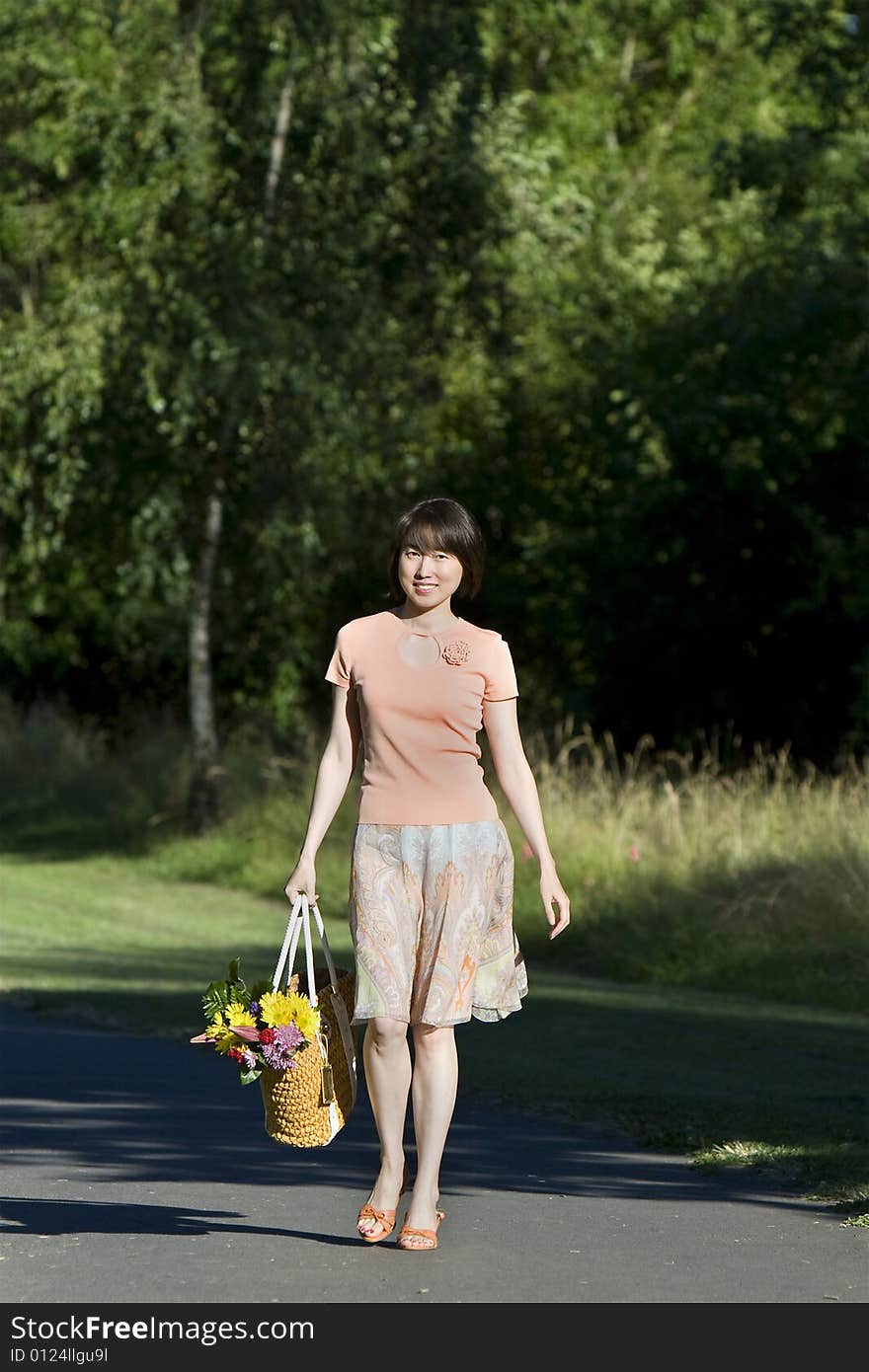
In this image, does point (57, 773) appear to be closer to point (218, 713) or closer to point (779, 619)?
point (218, 713)

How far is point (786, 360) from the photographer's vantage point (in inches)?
1073

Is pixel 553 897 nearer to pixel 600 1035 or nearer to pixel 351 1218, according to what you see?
pixel 351 1218

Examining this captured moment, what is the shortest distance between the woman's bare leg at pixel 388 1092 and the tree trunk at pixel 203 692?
19.1m

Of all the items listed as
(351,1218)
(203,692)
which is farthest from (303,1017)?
(203,692)

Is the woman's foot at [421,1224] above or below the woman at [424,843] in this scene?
below

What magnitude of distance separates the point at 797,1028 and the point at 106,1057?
3.96 meters

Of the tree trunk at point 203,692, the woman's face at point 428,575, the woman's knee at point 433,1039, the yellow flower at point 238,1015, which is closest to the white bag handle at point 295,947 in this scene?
the yellow flower at point 238,1015

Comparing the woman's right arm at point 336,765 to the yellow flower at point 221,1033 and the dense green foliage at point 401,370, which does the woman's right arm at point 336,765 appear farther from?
the dense green foliage at point 401,370

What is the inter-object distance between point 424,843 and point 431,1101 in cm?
73

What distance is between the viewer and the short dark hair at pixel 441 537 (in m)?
6.50

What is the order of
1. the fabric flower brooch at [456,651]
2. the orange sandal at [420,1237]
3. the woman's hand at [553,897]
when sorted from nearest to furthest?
the orange sandal at [420,1237] → the fabric flower brooch at [456,651] → the woman's hand at [553,897]

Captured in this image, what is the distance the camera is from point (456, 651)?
6.39m

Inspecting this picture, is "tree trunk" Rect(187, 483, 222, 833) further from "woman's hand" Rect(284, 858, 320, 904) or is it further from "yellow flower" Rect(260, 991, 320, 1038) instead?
"yellow flower" Rect(260, 991, 320, 1038)
